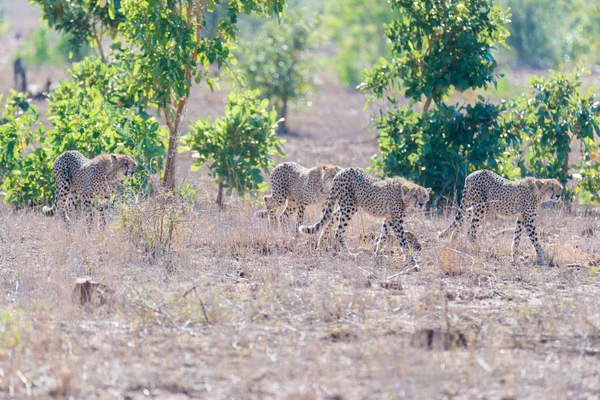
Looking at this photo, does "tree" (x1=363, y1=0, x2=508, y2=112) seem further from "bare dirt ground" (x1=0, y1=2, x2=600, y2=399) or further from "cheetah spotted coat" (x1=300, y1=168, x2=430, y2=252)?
"cheetah spotted coat" (x1=300, y1=168, x2=430, y2=252)

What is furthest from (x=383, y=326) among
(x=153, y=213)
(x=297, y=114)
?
(x=297, y=114)

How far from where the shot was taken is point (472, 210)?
10875mm

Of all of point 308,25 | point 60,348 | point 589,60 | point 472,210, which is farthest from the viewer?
point 589,60

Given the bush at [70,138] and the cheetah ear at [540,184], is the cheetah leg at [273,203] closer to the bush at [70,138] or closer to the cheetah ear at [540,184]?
the bush at [70,138]

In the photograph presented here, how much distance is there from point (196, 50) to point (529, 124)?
479 centimetres

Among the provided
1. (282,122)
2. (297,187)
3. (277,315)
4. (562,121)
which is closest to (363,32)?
(282,122)

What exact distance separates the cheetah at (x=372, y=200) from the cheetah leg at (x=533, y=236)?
1.33m

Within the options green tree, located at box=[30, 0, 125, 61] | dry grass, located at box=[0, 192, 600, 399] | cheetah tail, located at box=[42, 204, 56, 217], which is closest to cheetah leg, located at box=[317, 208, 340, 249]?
dry grass, located at box=[0, 192, 600, 399]

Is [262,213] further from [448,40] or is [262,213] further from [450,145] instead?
[448,40]

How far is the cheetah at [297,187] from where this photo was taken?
1125 centimetres

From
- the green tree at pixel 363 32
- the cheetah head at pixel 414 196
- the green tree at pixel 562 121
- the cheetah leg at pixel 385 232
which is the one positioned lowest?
the cheetah leg at pixel 385 232

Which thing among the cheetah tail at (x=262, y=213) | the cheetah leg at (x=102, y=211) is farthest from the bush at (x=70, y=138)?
the cheetah tail at (x=262, y=213)

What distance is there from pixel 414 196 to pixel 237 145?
3.55 m

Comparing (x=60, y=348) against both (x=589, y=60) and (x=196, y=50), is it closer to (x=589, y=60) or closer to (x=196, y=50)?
(x=196, y=50)
